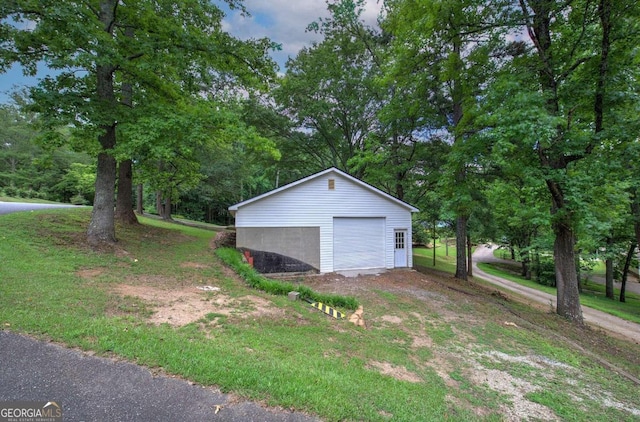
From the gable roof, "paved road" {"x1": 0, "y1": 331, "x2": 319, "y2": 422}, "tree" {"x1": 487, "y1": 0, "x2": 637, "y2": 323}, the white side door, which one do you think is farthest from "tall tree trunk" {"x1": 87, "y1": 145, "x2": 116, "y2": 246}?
the white side door

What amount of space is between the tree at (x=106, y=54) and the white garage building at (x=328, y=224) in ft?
14.8

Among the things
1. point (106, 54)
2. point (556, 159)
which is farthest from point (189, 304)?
point (556, 159)

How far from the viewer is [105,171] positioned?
8.84 metres

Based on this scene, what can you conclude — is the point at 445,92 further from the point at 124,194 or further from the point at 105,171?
the point at 124,194

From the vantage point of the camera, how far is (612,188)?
779 cm

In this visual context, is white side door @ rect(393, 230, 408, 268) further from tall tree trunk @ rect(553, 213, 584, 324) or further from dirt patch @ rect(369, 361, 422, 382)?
dirt patch @ rect(369, 361, 422, 382)

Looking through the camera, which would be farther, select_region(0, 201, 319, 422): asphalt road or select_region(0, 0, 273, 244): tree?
select_region(0, 0, 273, 244): tree

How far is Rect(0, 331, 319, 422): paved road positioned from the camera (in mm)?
2430

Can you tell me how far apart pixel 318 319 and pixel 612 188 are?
8889mm

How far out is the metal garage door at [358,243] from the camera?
41.6 feet

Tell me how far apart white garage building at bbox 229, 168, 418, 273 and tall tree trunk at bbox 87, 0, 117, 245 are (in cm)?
396

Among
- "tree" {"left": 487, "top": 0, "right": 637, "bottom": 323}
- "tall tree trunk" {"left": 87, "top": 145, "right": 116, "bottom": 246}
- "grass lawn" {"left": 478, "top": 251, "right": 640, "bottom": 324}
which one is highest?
"tree" {"left": 487, "top": 0, "right": 637, "bottom": 323}

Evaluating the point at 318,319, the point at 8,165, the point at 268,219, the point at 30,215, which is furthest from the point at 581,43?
the point at 8,165

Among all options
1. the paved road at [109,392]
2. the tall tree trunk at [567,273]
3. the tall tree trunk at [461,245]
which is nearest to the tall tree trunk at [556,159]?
the tall tree trunk at [567,273]
